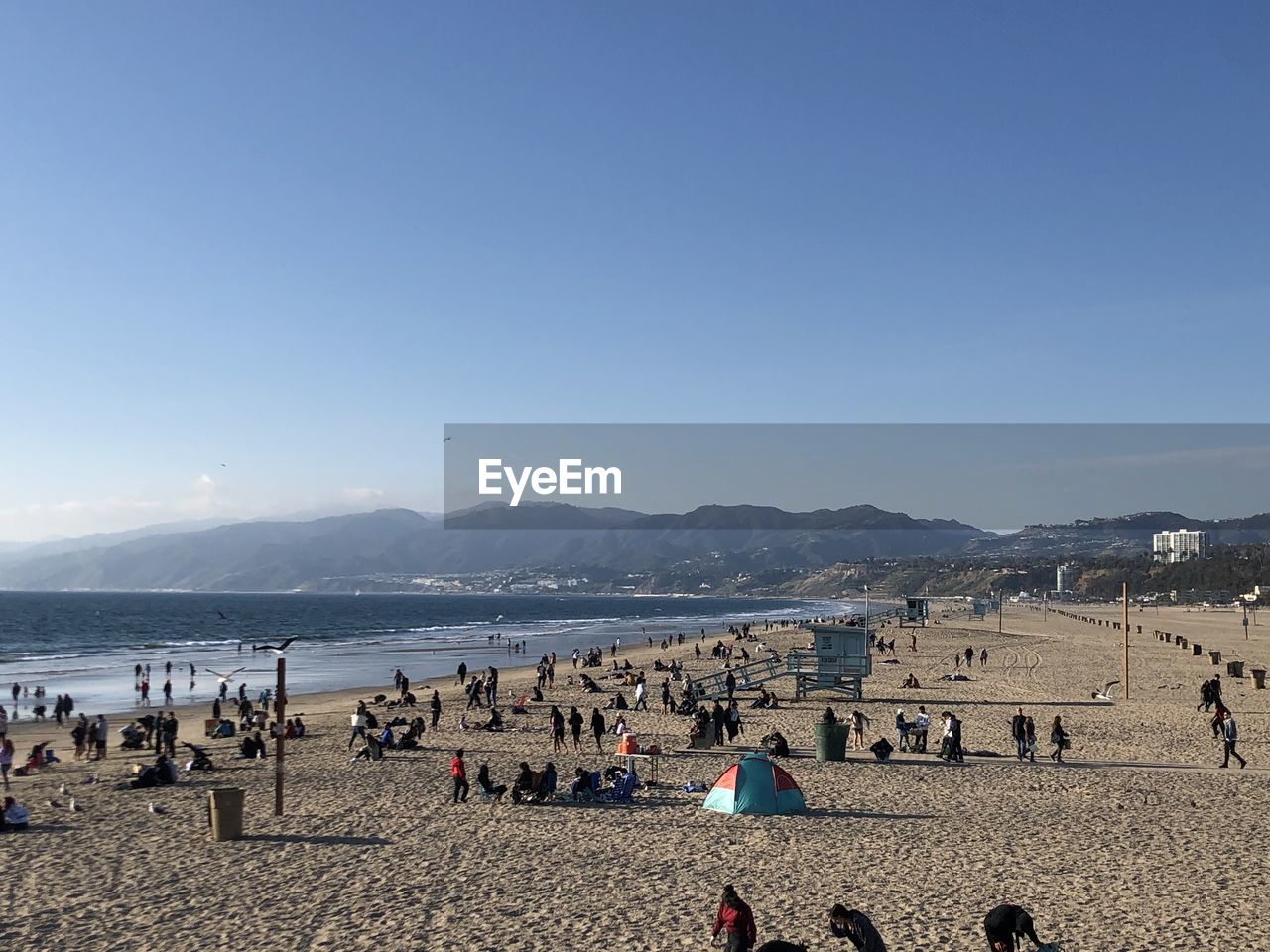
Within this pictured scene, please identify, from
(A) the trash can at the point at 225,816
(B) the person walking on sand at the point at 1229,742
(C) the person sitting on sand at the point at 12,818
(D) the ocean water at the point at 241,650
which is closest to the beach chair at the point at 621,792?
(A) the trash can at the point at 225,816

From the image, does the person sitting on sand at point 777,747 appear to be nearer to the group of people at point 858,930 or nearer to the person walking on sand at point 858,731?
the person walking on sand at point 858,731

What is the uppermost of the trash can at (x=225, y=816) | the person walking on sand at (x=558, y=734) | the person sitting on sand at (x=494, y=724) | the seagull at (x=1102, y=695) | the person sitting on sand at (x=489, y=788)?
the trash can at (x=225, y=816)

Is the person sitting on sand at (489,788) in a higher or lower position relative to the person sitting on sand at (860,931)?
lower

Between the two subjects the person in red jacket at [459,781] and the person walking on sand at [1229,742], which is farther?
the person walking on sand at [1229,742]

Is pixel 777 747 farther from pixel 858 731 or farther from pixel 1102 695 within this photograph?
pixel 1102 695

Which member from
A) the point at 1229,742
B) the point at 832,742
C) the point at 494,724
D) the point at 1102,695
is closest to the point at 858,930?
the point at 832,742

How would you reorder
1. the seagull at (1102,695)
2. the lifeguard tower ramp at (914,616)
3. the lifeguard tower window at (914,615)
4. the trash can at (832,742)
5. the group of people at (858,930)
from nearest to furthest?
1. the group of people at (858,930)
2. the trash can at (832,742)
3. the seagull at (1102,695)
4. the lifeguard tower ramp at (914,616)
5. the lifeguard tower window at (914,615)

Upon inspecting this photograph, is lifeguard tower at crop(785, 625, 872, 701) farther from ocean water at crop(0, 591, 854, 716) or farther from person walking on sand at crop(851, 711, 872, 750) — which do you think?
ocean water at crop(0, 591, 854, 716)
